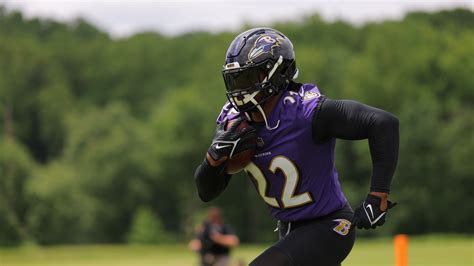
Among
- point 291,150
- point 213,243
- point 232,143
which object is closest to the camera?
point 232,143

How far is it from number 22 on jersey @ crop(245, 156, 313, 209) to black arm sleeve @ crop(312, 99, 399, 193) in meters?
0.37

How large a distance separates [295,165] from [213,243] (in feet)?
47.5

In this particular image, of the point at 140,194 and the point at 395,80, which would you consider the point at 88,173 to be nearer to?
the point at 140,194

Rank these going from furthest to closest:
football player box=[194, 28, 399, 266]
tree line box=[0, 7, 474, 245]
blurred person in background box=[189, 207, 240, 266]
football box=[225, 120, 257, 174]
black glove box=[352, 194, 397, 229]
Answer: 1. tree line box=[0, 7, 474, 245]
2. blurred person in background box=[189, 207, 240, 266]
3. football box=[225, 120, 257, 174]
4. football player box=[194, 28, 399, 266]
5. black glove box=[352, 194, 397, 229]

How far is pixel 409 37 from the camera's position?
51906 millimetres

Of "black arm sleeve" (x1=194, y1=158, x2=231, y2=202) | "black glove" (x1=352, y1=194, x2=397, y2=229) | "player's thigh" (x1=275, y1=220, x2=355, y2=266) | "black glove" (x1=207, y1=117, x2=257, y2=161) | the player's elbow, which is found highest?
the player's elbow

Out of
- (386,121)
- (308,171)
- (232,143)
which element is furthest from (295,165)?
(386,121)

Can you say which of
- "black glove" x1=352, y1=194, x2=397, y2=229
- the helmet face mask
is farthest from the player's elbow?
the helmet face mask

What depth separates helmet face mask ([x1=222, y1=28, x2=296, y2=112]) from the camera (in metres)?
5.68

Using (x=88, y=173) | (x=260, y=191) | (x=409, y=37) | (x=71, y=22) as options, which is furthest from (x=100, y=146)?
(x=260, y=191)

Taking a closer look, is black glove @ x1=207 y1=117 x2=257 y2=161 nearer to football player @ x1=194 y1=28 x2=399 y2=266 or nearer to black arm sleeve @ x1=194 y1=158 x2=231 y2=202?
football player @ x1=194 y1=28 x2=399 y2=266

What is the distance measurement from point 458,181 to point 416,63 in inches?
423

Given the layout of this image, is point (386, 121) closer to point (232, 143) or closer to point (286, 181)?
point (286, 181)

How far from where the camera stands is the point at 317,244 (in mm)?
5547
